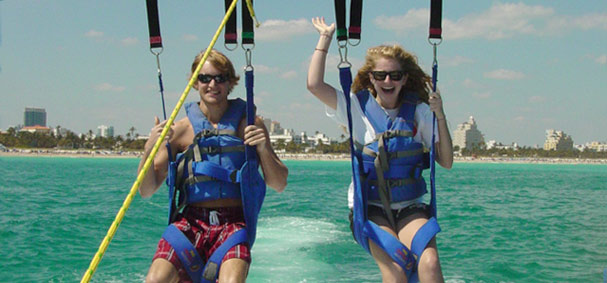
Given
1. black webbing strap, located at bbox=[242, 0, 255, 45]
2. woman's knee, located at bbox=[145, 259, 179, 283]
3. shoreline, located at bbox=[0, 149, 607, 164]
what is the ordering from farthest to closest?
shoreline, located at bbox=[0, 149, 607, 164] → black webbing strap, located at bbox=[242, 0, 255, 45] → woman's knee, located at bbox=[145, 259, 179, 283]

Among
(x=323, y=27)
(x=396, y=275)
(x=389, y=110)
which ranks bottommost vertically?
(x=396, y=275)

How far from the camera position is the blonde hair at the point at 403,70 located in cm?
411

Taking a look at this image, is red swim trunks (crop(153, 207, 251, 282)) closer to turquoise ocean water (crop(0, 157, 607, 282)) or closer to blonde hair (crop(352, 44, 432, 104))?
blonde hair (crop(352, 44, 432, 104))

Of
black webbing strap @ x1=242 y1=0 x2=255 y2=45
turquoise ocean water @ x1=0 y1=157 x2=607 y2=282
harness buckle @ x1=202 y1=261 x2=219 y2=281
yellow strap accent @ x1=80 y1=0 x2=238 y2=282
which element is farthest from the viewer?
turquoise ocean water @ x1=0 y1=157 x2=607 y2=282

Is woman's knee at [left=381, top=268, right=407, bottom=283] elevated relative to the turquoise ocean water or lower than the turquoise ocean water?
elevated

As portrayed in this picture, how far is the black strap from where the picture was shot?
3.89m

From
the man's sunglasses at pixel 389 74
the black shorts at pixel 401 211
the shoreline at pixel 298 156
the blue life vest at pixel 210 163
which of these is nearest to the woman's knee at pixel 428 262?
the black shorts at pixel 401 211

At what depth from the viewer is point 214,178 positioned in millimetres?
3949

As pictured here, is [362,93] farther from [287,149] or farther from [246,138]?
Result: [287,149]

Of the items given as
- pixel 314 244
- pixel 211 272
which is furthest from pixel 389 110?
pixel 314 244

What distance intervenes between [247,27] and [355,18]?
0.79 m

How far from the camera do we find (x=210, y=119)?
4219 millimetres

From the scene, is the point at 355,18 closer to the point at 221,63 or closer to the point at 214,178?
the point at 221,63

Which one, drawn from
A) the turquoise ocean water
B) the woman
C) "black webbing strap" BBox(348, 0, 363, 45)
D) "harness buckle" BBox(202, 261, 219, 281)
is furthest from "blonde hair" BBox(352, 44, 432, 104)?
the turquoise ocean water
